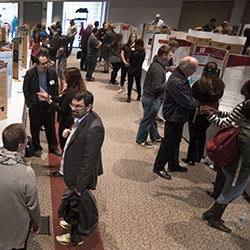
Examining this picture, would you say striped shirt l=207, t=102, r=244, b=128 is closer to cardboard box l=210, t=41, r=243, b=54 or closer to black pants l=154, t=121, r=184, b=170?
black pants l=154, t=121, r=184, b=170

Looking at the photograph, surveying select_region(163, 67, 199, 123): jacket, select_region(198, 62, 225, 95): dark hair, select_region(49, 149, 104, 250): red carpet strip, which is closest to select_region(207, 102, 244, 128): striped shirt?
select_region(163, 67, 199, 123): jacket

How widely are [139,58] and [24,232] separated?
4.36 meters

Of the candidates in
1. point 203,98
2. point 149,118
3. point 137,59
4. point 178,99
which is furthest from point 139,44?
point 178,99

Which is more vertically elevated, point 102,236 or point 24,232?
point 24,232

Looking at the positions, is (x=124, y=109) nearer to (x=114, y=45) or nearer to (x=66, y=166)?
Result: (x=114, y=45)

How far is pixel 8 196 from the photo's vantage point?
1537mm

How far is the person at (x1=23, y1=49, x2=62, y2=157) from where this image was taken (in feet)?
10.2

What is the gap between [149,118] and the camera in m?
4.08

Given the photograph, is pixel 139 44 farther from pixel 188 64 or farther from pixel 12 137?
pixel 12 137

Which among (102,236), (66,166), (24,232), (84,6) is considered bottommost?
(102,236)

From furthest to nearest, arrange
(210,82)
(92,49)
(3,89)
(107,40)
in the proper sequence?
1. (107,40)
2. (92,49)
3. (210,82)
4. (3,89)

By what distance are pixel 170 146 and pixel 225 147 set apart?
1024mm


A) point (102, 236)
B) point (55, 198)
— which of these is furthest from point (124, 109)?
point (102, 236)

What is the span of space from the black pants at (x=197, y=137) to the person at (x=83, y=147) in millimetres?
1969
